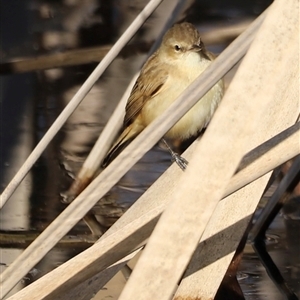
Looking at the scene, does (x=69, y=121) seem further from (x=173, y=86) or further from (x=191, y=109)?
(x=191, y=109)

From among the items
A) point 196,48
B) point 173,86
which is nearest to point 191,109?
point 173,86

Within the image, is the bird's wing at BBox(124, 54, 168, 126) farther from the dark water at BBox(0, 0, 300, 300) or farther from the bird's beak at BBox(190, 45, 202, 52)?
the dark water at BBox(0, 0, 300, 300)

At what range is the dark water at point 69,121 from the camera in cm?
416

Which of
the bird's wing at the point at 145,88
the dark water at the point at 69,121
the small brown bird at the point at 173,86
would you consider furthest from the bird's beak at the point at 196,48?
the dark water at the point at 69,121

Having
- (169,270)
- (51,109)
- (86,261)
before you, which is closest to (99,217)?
(51,109)

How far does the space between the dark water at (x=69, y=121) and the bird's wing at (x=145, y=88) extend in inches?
21.5

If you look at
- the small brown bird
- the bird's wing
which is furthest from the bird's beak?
the bird's wing

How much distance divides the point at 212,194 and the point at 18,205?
9.56 ft

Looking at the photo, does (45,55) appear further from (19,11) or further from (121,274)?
(121,274)

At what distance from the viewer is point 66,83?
6125mm

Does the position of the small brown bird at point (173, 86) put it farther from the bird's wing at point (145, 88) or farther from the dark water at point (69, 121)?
the dark water at point (69, 121)

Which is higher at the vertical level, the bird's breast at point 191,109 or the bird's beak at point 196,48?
the bird's beak at point 196,48

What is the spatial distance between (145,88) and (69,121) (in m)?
1.43

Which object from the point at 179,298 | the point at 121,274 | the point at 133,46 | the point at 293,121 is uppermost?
the point at 133,46
